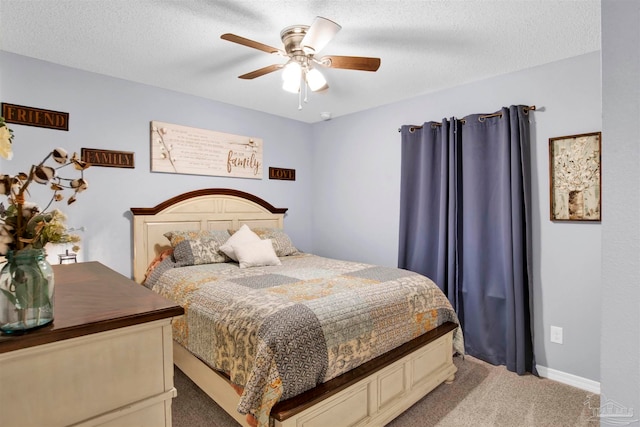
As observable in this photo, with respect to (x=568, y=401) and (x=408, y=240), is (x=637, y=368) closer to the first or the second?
(x=568, y=401)

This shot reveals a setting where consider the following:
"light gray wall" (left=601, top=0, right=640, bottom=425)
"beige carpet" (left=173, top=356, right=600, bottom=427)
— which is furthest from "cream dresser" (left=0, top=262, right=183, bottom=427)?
"beige carpet" (left=173, top=356, right=600, bottom=427)

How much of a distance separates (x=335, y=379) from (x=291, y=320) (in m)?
0.42

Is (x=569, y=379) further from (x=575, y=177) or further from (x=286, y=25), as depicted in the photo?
(x=286, y=25)

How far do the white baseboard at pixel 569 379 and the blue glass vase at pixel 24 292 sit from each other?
322cm

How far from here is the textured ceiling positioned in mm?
1955

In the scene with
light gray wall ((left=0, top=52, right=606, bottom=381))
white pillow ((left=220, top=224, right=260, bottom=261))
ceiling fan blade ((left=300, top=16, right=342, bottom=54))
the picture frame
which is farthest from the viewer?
white pillow ((left=220, top=224, right=260, bottom=261))

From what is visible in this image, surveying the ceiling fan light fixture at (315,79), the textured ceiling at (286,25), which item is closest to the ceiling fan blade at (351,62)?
the ceiling fan light fixture at (315,79)

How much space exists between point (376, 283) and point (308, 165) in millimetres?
2602

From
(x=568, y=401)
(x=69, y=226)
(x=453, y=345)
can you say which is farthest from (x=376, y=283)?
(x=69, y=226)

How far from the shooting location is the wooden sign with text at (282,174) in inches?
164

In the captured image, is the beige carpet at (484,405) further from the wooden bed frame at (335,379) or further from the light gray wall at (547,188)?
the light gray wall at (547,188)

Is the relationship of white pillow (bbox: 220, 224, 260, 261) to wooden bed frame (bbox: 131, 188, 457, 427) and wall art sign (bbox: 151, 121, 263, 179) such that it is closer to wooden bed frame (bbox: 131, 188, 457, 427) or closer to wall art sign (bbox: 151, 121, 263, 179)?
wooden bed frame (bbox: 131, 188, 457, 427)

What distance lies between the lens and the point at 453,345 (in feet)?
8.66

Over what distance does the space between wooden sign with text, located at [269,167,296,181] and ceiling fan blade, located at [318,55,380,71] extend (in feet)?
7.01
